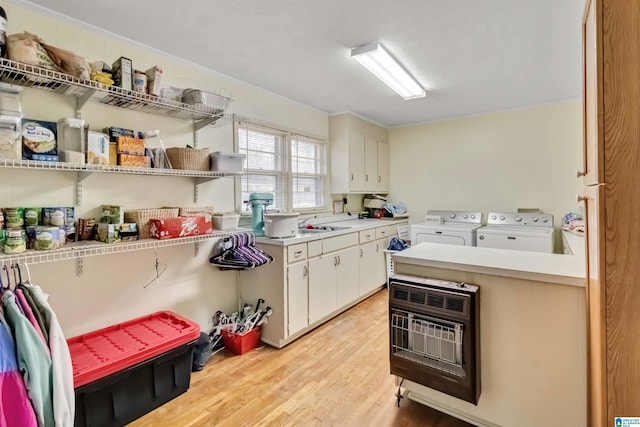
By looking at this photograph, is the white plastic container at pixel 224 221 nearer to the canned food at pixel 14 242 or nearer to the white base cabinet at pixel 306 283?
the white base cabinet at pixel 306 283

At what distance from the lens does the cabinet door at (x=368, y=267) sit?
366cm

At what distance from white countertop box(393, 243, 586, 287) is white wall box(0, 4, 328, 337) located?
5.55 feet

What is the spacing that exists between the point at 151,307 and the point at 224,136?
1.55m

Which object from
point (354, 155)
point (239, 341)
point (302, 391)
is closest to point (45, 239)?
point (239, 341)

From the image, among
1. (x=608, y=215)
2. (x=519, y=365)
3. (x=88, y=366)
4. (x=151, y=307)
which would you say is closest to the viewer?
(x=608, y=215)

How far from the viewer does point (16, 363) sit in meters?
1.31

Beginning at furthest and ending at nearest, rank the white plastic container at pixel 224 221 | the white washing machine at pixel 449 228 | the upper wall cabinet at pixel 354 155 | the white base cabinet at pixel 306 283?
1. the upper wall cabinet at pixel 354 155
2. the white washing machine at pixel 449 228
3. the white base cabinet at pixel 306 283
4. the white plastic container at pixel 224 221

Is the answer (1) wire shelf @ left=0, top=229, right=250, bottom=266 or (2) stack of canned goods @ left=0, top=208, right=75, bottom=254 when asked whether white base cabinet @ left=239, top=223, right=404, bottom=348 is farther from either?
(2) stack of canned goods @ left=0, top=208, right=75, bottom=254

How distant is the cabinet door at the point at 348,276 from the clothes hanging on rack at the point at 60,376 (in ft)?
7.40

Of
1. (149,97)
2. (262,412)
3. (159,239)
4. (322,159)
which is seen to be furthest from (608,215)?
(322,159)

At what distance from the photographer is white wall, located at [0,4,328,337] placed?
180cm

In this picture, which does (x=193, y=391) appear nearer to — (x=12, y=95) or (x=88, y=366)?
(x=88, y=366)

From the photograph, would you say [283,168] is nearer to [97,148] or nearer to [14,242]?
[97,148]

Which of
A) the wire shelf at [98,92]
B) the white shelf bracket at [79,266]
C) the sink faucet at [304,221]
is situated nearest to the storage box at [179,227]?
the white shelf bracket at [79,266]
